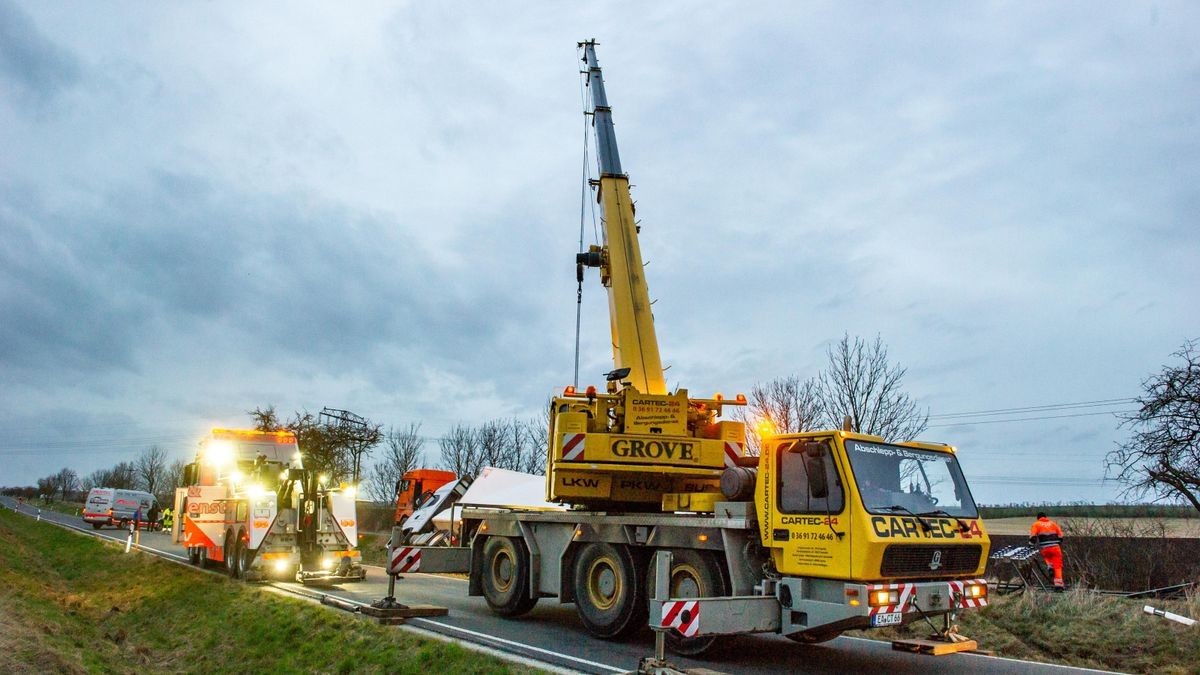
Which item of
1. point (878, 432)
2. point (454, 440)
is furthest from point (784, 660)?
point (454, 440)

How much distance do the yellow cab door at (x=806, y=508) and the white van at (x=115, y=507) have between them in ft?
132

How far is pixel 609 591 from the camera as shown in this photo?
10.7 metres

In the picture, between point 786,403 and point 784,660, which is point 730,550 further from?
point 786,403

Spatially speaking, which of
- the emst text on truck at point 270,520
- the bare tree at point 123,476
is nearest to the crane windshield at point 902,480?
the emst text on truck at point 270,520

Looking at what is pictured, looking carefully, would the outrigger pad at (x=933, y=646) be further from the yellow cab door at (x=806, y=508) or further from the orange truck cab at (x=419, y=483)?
the orange truck cab at (x=419, y=483)

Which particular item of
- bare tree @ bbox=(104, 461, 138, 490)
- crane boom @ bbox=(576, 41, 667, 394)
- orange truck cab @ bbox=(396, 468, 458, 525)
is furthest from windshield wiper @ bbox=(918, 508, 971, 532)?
bare tree @ bbox=(104, 461, 138, 490)

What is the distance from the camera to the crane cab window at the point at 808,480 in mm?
8414

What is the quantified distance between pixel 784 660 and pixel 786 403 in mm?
15974

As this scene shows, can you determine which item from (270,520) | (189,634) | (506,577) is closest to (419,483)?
(270,520)

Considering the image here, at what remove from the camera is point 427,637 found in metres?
10.1

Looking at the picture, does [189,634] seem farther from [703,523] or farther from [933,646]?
[933,646]

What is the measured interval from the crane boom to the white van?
120 feet

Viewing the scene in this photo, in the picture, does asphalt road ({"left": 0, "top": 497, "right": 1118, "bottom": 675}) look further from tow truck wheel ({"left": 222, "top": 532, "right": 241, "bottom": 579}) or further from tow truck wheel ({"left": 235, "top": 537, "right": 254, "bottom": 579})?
tow truck wheel ({"left": 222, "top": 532, "right": 241, "bottom": 579})

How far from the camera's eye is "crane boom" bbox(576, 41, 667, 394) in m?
11.9
